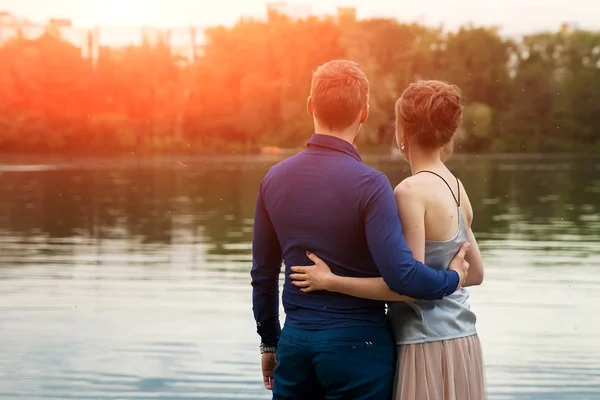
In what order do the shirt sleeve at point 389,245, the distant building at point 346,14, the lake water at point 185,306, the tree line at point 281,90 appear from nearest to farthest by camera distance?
the shirt sleeve at point 389,245
the lake water at point 185,306
the tree line at point 281,90
the distant building at point 346,14

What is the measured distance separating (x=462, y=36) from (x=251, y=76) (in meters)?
16.4

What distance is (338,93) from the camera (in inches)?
94.8

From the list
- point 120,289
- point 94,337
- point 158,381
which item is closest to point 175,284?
point 120,289

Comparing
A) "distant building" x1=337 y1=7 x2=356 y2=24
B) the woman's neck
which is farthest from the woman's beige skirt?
"distant building" x1=337 y1=7 x2=356 y2=24

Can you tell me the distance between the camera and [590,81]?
77.1 metres

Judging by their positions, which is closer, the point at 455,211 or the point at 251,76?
the point at 455,211

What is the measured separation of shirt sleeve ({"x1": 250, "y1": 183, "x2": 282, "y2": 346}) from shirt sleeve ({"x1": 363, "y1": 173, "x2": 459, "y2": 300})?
1.07ft

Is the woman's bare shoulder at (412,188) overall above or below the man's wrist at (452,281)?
above

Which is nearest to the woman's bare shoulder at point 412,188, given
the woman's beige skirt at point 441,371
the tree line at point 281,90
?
the woman's beige skirt at point 441,371

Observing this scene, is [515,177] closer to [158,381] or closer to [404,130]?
[158,381]

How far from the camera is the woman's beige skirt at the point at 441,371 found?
2504 millimetres

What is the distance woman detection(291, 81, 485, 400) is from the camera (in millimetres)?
2484

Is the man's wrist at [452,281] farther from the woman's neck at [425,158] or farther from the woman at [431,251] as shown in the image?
the woman's neck at [425,158]

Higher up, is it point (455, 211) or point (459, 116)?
point (459, 116)
